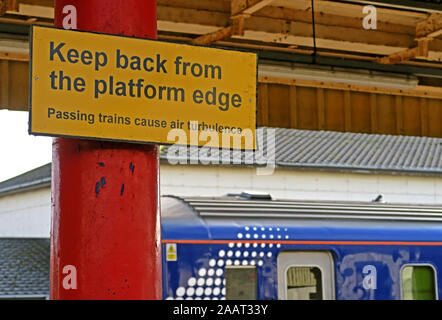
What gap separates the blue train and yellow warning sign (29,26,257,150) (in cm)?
502

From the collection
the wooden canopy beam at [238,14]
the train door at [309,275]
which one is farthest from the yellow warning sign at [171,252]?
the wooden canopy beam at [238,14]

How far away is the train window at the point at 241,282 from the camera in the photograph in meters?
9.80

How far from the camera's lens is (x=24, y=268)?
27.7m

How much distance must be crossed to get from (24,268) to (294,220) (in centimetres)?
1894

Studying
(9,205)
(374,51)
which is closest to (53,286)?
(374,51)

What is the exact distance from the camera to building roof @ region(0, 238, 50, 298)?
26.0 m

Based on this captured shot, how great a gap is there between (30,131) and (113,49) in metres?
0.64

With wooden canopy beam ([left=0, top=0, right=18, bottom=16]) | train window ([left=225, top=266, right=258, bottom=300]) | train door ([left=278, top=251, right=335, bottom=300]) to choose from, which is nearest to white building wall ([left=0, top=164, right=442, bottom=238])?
train door ([left=278, top=251, right=335, bottom=300])

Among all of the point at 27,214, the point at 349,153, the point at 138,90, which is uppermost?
the point at 349,153

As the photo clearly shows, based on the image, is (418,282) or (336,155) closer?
(418,282)

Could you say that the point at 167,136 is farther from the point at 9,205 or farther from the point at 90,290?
the point at 9,205

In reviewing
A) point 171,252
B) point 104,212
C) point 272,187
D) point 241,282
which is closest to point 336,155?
point 272,187

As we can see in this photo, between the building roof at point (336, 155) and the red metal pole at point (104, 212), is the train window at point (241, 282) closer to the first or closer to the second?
the red metal pole at point (104, 212)

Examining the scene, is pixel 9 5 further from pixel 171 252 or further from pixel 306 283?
pixel 306 283
